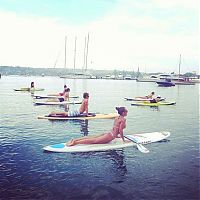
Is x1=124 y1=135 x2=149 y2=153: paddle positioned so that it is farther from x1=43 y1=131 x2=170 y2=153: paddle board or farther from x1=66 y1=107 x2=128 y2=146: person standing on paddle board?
x1=66 y1=107 x2=128 y2=146: person standing on paddle board

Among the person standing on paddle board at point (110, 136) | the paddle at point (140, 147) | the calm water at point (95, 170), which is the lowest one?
the calm water at point (95, 170)

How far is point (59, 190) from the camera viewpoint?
1332 cm

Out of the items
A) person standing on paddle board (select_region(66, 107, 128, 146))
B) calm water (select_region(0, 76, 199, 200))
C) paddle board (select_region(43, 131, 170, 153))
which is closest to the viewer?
calm water (select_region(0, 76, 199, 200))

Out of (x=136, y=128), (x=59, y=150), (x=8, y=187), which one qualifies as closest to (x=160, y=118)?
(x=136, y=128)

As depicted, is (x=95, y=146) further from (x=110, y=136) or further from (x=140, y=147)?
(x=140, y=147)

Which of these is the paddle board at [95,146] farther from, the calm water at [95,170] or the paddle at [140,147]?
the calm water at [95,170]

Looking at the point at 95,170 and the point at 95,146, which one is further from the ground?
the point at 95,146

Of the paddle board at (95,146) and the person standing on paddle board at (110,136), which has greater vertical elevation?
the person standing on paddle board at (110,136)

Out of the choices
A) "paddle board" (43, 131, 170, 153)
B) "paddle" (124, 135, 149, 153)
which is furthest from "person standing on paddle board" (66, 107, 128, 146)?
"paddle" (124, 135, 149, 153)

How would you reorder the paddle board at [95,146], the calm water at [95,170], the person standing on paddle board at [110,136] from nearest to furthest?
1. the calm water at [95,170]
2. the paddle board at [95,146]
3. the person standing on paddle board at [110,136]

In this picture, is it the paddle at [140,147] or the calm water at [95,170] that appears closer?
the calm water at [95,170]

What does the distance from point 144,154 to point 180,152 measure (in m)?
2.58

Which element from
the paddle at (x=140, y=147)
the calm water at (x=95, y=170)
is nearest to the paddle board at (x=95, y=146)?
the paddle at (x=140, y=147)

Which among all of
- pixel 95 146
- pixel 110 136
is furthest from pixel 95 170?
pixel 110 136
